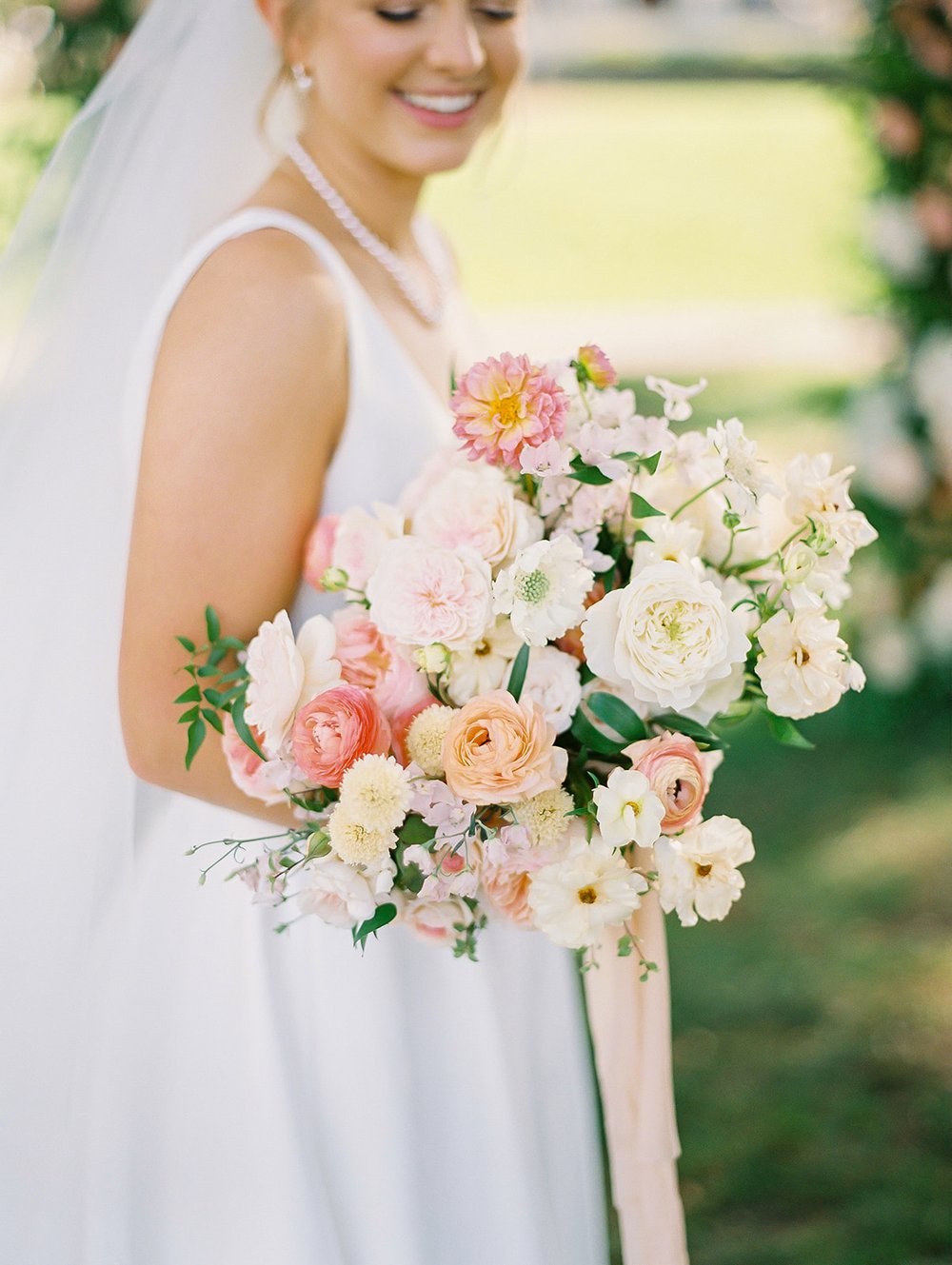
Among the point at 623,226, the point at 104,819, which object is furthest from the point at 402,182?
the point at 623,226

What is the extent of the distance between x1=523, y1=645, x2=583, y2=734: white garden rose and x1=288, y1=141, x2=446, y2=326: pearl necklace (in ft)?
2.99

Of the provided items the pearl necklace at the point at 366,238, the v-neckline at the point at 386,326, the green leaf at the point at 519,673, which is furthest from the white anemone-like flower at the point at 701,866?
the pearl necklace at the point at 366,238

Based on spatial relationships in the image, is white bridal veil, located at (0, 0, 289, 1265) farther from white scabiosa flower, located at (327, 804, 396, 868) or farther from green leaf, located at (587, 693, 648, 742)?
green leaf, located at (587, 693, 648, 742)

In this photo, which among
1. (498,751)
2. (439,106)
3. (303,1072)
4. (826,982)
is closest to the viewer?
(498,751)

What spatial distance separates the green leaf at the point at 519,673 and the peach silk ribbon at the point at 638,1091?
448mm

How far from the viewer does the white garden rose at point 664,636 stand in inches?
58.4

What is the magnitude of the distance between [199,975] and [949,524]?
3781 millimetres

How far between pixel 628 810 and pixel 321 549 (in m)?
0.55

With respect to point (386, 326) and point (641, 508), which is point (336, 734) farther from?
point (386, 326)

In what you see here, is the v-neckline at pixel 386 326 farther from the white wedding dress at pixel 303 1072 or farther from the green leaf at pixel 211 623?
the green leaf at pixel 211 623

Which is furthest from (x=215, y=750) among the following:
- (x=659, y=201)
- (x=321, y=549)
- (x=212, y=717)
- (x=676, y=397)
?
(x=659, y=201)

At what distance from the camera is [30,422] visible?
203cm

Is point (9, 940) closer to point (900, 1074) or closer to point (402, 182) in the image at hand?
point (402, 182)

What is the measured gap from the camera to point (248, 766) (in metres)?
1.68
